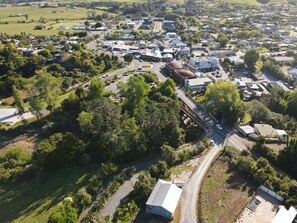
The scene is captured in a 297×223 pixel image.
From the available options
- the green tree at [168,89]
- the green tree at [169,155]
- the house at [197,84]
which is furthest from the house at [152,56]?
the green tree at [169,155]

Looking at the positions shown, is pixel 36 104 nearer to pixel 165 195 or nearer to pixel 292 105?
pixel 165 195

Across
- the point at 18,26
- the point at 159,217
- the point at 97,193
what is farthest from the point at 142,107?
the point at 18,26

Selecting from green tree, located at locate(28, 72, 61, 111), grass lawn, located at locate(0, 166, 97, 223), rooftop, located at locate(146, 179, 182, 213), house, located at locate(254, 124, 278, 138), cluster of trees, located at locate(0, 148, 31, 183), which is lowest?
grass lawn, located at locate(0, 166, 97, 223)

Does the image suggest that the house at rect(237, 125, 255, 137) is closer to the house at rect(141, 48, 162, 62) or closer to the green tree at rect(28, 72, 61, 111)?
the green tree at rect(28, 72, 61, 111)

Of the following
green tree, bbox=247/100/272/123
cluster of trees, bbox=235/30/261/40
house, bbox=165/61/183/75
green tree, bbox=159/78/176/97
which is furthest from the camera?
cluster of trees, bbox=235/30/261/40

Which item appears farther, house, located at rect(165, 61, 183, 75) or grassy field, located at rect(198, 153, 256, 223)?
house, located at rect(165, 61, 183, 75)

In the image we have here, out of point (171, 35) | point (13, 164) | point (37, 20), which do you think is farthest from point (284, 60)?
point (37, 20)

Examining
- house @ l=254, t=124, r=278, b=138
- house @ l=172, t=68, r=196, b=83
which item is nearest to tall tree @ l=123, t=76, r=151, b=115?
house @ l=172, t=68, r=196, b=83
